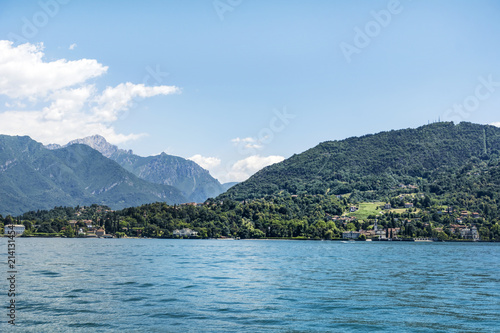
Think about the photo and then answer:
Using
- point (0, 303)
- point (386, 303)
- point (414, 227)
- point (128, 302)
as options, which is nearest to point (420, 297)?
point (386, 303)

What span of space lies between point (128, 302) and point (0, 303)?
7758 mm

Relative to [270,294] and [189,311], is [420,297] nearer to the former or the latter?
[270,294]

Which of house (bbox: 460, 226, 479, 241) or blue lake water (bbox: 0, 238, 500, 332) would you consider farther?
house (bbox: 460, 226, 479, 241)

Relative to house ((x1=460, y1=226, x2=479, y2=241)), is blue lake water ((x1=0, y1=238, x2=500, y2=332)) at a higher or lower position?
higher

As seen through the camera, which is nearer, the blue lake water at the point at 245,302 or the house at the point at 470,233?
the blue lake water at the point at 245,302

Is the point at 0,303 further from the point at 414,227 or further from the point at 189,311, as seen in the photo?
the point at 414,227

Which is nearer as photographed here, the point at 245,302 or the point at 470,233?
the point at 245,302

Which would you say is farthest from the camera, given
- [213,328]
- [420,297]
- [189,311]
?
[420,297]

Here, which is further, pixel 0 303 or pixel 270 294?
pixel 270 294

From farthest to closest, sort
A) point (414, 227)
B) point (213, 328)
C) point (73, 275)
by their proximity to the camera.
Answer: point (414, 227)
point (73, 275)
point (213, 328)

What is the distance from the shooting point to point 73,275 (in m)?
45.5

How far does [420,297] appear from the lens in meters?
36.4

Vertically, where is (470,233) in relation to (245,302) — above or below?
below

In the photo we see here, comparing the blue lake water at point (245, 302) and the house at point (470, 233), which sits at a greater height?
the blue lake water at point (245, 302)
